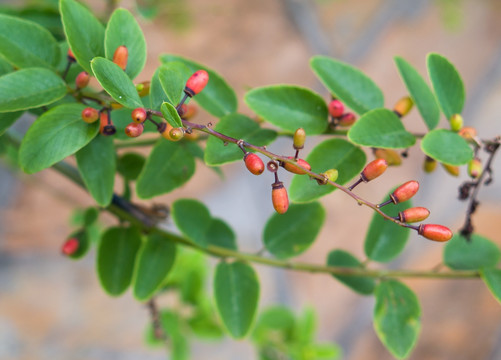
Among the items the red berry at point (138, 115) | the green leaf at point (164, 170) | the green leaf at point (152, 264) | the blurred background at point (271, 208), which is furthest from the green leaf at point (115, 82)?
the blurred background at point (271, 208)

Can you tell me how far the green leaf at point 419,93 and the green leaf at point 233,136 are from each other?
159mm

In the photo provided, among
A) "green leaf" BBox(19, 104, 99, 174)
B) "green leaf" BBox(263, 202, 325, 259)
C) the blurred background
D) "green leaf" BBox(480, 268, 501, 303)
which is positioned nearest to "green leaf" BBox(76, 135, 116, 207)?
"green leaf" BBox(19, 104, 99, 174)

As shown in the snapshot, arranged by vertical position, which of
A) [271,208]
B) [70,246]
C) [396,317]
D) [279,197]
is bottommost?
[271,208]

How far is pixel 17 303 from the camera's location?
1868 millimetres

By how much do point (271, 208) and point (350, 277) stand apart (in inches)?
61.9

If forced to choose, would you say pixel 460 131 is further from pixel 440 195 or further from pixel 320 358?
pixel 440 195

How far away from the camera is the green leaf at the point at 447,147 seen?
1.86 ft

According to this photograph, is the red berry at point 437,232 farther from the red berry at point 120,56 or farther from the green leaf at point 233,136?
the red berry at point 120,56

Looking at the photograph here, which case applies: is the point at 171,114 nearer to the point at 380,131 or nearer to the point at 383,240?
the point at 380,131

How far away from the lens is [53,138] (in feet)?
1.68

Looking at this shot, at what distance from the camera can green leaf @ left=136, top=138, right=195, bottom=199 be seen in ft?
1.99

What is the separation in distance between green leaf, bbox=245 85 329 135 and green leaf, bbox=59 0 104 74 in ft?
0.52

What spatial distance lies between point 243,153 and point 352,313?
6.23 ft

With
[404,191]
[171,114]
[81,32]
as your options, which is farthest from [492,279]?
[81,32]
